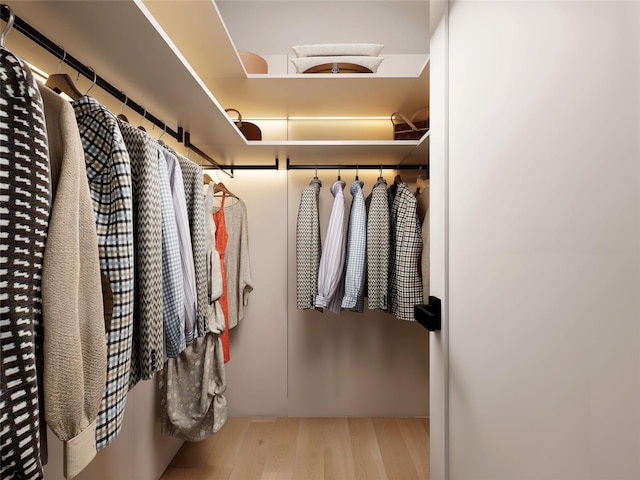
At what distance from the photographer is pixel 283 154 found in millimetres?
2180

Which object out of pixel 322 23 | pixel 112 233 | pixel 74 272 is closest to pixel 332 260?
pixel 112 233

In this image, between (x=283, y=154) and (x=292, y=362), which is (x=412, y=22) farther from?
(x=292, y=362)

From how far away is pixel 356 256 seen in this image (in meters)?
1.91

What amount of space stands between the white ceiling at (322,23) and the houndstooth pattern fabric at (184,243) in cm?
167

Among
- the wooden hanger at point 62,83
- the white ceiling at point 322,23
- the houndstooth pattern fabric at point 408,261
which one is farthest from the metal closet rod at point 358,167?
the wooden hanger at point 62,83

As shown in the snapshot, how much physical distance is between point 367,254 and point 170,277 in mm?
1191

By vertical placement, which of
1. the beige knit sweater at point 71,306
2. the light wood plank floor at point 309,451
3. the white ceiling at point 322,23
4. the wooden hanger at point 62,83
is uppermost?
the white ceiling at point 322,23

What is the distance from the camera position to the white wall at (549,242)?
14.0 inches

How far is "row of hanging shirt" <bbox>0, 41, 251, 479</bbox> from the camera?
19.2 inches

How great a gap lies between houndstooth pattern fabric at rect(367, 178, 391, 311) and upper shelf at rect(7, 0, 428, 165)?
0.34m

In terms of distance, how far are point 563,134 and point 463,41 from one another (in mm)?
372

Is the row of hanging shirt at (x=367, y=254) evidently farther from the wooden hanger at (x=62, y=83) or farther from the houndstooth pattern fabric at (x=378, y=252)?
the wooden hanger at (x=62, y=83)

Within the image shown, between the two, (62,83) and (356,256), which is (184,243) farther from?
(356,256)

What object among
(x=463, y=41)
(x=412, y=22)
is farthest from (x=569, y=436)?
(x=412, y=22)
